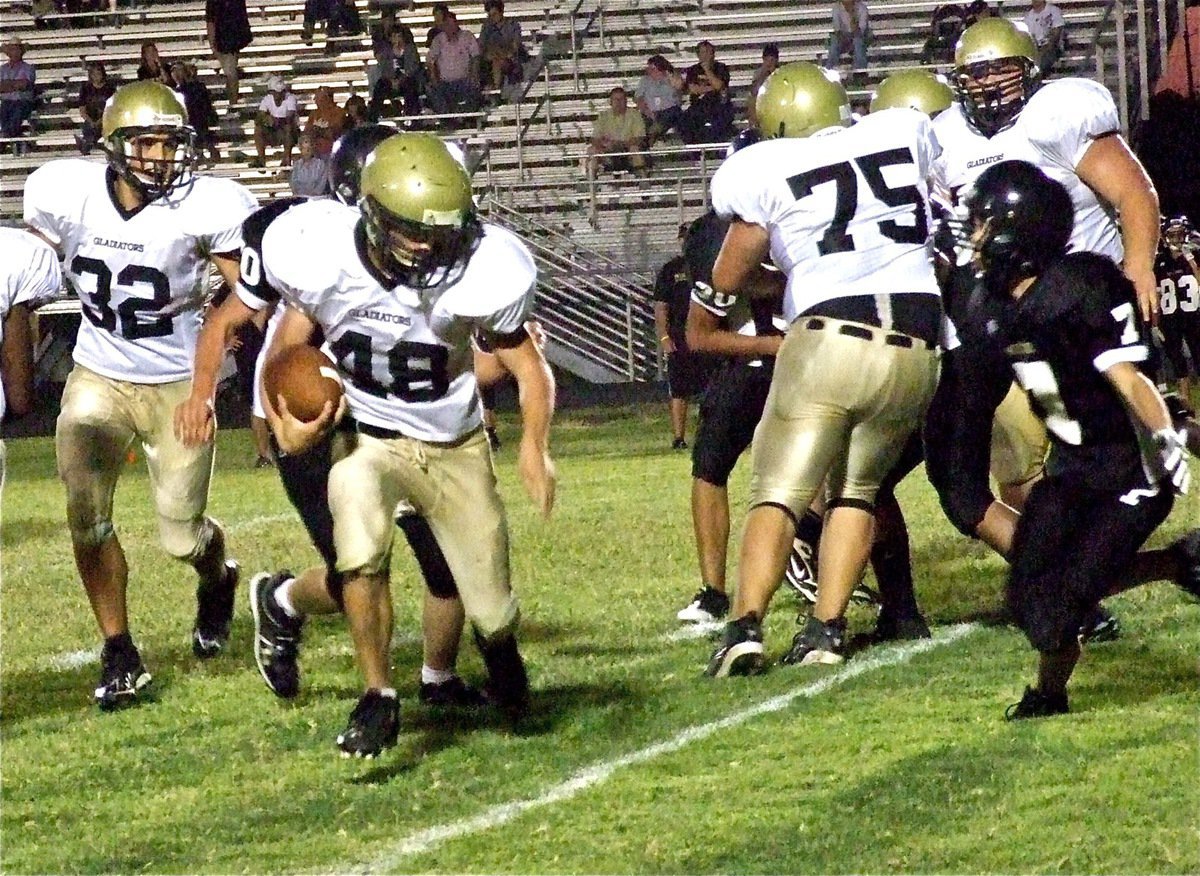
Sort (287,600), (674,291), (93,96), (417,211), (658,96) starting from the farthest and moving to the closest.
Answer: (93,96)
(658,96)
(674,291)
(287,600)
(417,211)

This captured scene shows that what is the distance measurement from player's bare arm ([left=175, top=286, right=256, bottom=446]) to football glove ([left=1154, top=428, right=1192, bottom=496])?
228 cm

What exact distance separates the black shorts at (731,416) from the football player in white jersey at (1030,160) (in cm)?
67

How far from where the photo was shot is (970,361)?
4.50m

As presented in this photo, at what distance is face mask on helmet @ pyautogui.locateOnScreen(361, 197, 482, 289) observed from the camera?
4211 millimetres

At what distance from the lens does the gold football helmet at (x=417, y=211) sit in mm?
4188

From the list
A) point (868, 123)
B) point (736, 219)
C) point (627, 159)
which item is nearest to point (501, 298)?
point (736, 219)

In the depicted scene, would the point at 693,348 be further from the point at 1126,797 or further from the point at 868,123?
the point at 1126,797

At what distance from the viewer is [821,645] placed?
5.16 meters

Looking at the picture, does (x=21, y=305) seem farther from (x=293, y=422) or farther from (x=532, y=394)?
(x=532, y=394)

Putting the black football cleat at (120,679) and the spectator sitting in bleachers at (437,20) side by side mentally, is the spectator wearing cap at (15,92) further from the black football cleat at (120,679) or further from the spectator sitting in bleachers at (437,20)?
the black football cleat at (120,679)

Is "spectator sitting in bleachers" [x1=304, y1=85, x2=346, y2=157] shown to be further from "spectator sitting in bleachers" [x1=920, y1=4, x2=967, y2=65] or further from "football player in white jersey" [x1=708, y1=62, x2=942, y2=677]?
"football player in white jersey" [x1=708, y1=62, x2=942, y2=677]

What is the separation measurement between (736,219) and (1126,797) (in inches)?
74.3

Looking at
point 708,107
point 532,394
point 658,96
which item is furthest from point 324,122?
point 532,394

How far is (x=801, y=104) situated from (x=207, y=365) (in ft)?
5.53
